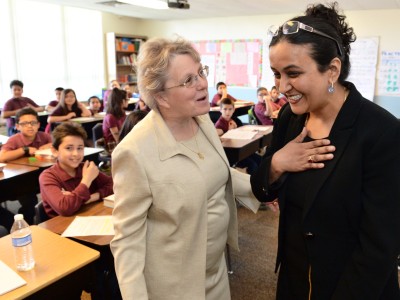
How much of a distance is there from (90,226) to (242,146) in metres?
1.94

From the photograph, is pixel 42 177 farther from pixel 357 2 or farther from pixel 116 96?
pixel 357 2


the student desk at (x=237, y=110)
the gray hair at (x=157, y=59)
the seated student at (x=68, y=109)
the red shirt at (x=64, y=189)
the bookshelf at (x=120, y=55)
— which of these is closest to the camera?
the gray hair at (x=157, y=59)

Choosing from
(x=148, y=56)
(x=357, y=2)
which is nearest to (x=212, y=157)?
(x=148, y=56)

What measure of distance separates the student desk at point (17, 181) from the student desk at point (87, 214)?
3.36 feet

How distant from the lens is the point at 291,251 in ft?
3.73

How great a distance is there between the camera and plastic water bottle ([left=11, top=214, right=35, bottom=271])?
52.7 inches

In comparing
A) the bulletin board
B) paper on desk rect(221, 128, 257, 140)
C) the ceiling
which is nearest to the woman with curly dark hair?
paper on desk rect(221, 128, 257, 140)

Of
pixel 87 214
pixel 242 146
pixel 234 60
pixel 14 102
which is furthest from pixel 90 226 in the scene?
pixel 234 60

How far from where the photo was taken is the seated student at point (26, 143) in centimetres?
324

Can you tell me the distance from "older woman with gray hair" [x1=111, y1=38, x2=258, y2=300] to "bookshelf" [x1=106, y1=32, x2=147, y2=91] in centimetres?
762

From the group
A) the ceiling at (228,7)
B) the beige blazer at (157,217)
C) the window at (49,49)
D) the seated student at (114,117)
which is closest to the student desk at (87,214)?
the beige blazer at (157,217)

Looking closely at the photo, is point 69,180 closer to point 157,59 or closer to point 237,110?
point 157,59

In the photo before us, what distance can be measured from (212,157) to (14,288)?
84cm

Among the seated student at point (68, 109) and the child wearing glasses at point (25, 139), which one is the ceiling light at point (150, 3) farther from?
the child wearing glasses at point (25, 139)
